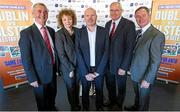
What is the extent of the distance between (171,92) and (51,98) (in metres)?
2.36

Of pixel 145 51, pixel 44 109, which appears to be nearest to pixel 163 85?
pixel 145 51

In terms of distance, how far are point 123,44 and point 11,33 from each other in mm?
2232

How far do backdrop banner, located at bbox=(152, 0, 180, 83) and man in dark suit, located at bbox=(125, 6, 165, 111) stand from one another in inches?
62.1

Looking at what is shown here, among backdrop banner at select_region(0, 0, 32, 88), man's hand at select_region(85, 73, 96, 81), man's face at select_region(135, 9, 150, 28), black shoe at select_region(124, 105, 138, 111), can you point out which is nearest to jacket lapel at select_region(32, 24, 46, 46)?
man's hand at select_region(85, 73, 96, 81)

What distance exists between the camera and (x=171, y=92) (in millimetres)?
3488

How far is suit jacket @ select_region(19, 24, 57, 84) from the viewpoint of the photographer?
2.16 m

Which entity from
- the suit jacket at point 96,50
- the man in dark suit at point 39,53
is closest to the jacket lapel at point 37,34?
the man in dark suit at point 39,53

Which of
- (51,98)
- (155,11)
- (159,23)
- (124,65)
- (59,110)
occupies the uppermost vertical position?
(155,11)

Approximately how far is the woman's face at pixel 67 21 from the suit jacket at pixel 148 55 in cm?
94

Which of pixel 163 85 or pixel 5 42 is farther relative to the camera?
pixel 163 85

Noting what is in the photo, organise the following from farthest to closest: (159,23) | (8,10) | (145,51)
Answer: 1. (159,23)
2. (8,10)
3. (145,51)

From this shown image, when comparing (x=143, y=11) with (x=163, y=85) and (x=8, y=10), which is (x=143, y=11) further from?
(x=8, y=10)

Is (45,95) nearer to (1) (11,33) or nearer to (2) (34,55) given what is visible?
(2) (34,55)

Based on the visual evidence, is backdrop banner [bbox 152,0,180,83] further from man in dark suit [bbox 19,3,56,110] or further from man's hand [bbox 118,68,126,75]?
man in dark suit [bbox 19,3,56,110]
